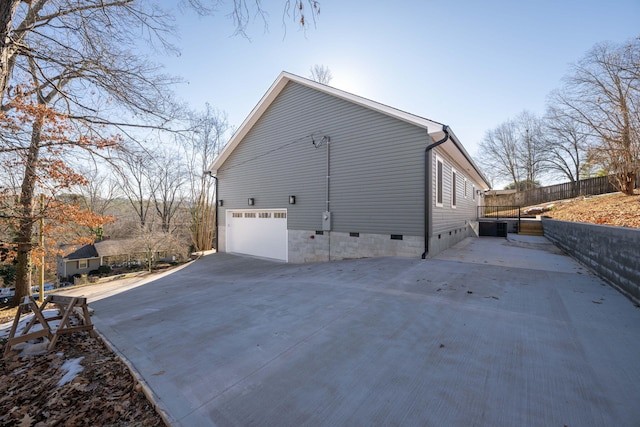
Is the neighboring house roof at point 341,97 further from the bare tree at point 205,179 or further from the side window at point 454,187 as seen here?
the bare tree at point 205,179

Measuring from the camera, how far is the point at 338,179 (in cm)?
854

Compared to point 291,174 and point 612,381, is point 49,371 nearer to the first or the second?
point 612,381

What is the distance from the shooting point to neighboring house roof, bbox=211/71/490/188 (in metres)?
6.70

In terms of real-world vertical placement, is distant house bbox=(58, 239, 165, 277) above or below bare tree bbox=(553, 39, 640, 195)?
below

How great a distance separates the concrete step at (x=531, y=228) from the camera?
43.2 ft

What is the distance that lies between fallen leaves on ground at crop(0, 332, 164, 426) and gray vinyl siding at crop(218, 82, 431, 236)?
648 cm

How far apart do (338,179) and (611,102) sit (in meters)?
11.8

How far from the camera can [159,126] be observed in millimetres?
5371

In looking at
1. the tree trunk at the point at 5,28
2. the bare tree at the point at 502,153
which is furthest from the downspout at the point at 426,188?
the bare tree at the point at 502,153

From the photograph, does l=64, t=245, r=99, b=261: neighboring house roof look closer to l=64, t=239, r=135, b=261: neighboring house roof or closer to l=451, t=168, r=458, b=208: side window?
l=64, t=239, r=135, b=261: neighboring house roof

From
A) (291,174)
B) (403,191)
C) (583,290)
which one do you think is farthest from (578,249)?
(291,174)

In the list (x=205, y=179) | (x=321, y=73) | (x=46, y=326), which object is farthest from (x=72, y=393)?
(x=321, y=73)

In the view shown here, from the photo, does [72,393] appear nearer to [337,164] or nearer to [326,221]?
[326,221]

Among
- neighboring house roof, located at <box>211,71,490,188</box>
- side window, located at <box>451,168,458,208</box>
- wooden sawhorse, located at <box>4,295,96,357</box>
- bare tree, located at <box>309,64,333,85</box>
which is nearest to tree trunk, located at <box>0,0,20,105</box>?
wooden sawhorse, located at <box>4,295,96,357</box>
